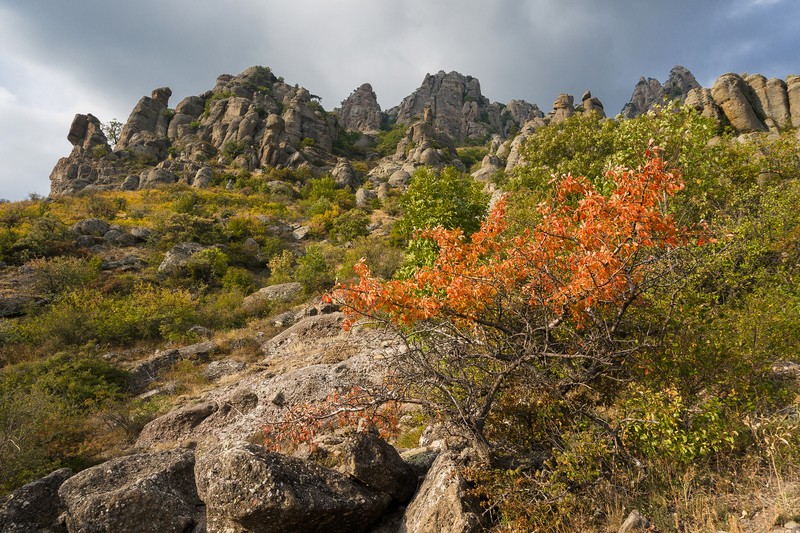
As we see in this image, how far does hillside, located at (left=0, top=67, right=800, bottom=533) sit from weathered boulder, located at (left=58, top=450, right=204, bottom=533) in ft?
0.12

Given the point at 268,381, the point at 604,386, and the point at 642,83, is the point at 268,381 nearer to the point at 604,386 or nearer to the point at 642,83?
the point at 604,386

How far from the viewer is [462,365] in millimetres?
5969

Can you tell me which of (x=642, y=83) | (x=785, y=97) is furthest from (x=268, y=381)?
(x=642, y=83)

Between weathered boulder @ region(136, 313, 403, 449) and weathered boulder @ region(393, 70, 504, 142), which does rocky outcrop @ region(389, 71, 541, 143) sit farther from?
weathered boulder @ region(136, 313, 403, 449)

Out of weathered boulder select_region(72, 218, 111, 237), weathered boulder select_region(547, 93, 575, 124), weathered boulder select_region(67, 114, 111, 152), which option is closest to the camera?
weathered boulder select_region(72, 218, 111, 237)

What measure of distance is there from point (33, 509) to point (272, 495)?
15.9ft

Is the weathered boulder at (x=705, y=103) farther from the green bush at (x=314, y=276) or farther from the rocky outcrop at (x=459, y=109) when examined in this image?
the rocky outcrop at (x=459, y=109)

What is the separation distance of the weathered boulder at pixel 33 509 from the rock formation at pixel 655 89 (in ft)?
512

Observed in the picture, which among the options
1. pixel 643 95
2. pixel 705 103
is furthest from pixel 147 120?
pixel 643 95

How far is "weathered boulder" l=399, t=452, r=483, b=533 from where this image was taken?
185 inches

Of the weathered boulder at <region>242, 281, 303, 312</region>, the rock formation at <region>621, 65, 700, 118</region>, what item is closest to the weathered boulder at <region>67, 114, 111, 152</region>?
the weathered boulder at <region>242, 281, 303, 312</region>

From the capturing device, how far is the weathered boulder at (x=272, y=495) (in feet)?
15.5

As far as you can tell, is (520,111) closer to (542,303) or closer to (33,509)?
(542,303)

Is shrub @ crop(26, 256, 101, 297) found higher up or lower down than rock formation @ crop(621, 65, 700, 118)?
lower down
